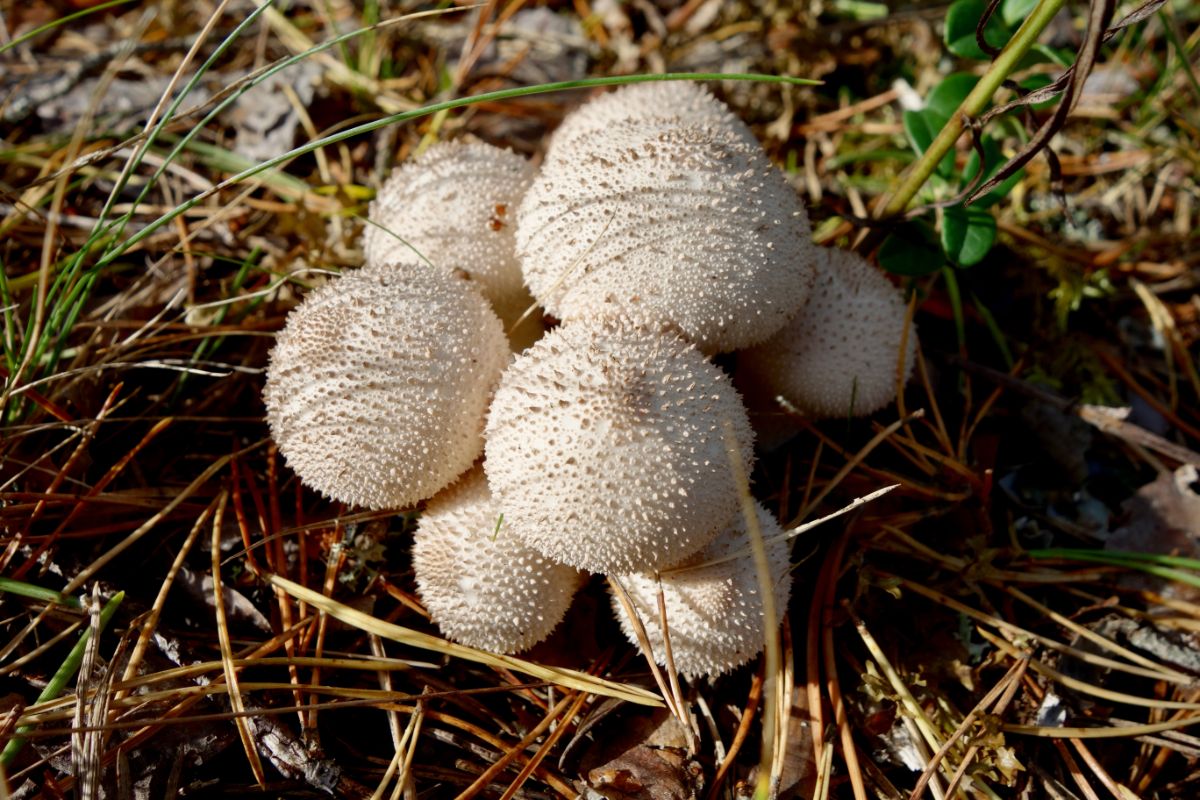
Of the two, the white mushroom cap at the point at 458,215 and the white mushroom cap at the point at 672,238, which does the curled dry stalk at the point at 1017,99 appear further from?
the white mushroom cap at the point at 458,215

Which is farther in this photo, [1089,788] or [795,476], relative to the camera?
[795,476]

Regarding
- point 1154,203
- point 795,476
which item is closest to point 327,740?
point 795,476

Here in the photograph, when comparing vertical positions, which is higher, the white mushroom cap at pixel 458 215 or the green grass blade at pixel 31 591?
the white mushroom cap at pixel 458 215

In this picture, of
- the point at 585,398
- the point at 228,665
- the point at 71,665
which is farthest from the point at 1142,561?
the point at 71,665

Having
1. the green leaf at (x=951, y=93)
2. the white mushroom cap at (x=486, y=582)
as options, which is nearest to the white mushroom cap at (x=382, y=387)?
the white mushroom cap at (x=486, y=582)

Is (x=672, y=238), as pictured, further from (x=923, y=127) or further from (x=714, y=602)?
(x=923, y=127)

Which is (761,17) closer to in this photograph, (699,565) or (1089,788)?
(699,565)
